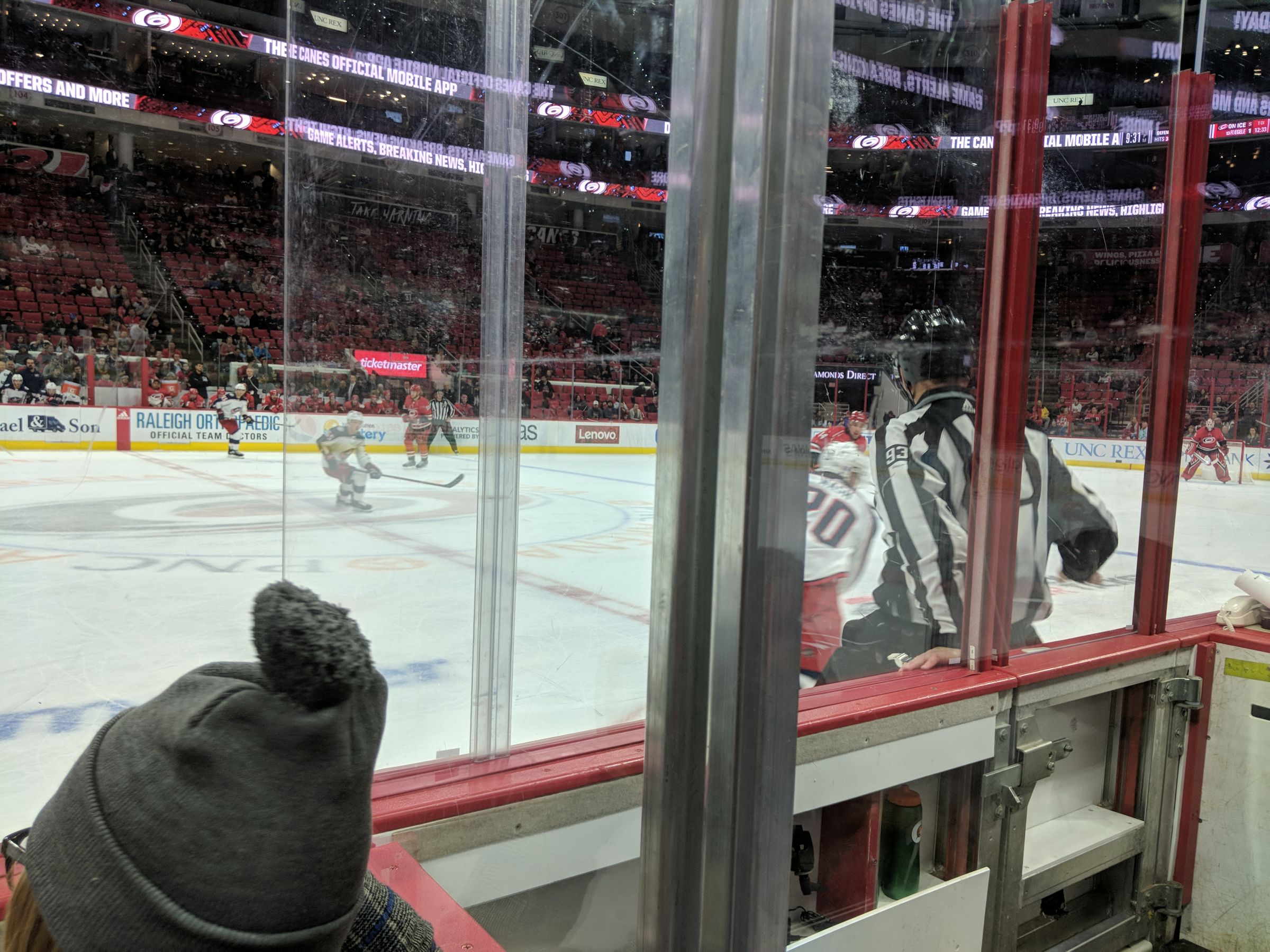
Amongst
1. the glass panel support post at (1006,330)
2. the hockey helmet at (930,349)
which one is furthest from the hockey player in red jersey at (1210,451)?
the hockey helmet at (930,349)

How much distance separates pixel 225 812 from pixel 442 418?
661mm

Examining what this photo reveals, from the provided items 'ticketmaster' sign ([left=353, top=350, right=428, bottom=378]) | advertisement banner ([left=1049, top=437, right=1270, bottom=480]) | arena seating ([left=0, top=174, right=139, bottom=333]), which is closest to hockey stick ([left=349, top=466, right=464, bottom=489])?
'ticketmaster' sign ([left=353, top=350, right=428, bottom=378])

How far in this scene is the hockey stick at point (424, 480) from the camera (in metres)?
0.90

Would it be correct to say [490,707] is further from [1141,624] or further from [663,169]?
[1141,624]

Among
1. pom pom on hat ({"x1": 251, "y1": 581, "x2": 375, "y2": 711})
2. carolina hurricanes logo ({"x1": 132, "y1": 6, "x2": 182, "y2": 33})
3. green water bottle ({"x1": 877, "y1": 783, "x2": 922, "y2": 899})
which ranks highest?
carolina hurricanes logo ({"x1": 132, "y1": 6, "x2": 182, "y2": 33})

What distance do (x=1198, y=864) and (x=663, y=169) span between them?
1703mm

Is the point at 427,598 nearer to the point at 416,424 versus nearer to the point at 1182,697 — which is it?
the point at 416,424

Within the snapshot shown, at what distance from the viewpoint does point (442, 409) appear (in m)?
0.98

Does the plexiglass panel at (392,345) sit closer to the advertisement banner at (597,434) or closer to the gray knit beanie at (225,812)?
the advertisement banner at (597,434)

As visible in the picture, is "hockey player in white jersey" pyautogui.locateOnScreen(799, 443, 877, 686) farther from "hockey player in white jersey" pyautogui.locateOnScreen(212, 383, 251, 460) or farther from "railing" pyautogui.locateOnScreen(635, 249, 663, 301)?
"hockey player in white jersey" pyautogui.locateOnScreen(212, 383, 251, 460)

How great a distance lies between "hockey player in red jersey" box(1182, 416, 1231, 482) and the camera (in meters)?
1.75

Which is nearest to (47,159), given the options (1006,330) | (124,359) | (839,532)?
(124,359)

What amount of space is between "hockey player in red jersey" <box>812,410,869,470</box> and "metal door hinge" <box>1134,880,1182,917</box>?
1.17m

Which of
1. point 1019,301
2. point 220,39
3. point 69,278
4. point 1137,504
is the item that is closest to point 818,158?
point 1019,301
